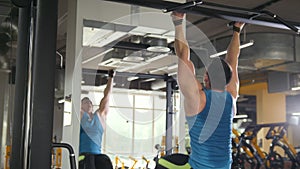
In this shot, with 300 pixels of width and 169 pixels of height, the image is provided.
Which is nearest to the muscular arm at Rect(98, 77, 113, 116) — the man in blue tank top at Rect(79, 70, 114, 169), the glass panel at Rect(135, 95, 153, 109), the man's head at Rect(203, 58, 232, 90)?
the man in blue tank top at Rect(79, 70, 114, 169)

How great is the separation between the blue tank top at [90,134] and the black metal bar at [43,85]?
174cm

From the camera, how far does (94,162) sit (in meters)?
4.09

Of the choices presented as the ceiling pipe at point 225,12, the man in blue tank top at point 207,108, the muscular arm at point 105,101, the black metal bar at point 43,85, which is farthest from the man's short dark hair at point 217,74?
the muscular arm at point 105,101

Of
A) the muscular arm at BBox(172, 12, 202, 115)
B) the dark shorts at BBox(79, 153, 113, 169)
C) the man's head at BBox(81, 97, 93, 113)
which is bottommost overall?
the dark shorts at BBox(79, 153, 113, 169)

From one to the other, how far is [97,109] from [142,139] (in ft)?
1.62

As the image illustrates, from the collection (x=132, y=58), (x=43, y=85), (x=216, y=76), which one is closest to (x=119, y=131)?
(x=132, y=58)

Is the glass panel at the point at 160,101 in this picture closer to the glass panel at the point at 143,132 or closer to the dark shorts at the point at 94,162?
the glass panel at the point at 143,132

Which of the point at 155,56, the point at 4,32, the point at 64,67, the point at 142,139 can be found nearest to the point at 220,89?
the point at 142,139

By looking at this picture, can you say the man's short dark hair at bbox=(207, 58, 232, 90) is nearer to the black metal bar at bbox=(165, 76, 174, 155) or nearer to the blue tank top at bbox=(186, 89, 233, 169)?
the blue tank top at bbox=(186, 89, 233, 169)

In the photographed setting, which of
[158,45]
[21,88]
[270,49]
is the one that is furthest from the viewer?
[270,49]

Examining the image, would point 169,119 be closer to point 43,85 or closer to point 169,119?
point 169,119

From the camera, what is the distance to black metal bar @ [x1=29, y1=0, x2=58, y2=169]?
2000mm

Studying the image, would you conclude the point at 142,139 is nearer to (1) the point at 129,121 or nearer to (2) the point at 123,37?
(1) the point at 129,121

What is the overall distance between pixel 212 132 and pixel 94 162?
6.00 ft
